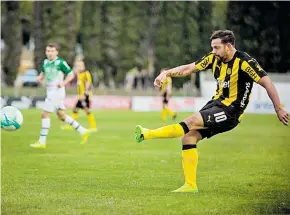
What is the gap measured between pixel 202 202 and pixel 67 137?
12210 mm

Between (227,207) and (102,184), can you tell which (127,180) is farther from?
(227,207)

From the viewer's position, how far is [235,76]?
435 inches

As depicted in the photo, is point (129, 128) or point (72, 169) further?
point (129, 128)

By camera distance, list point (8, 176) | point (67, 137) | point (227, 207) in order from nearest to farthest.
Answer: point (227, 207), point (8, 176), point (67, 137)

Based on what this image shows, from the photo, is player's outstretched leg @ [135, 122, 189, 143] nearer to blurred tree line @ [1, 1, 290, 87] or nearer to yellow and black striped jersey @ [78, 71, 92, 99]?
yellow and black striped jersey @ [78, 71, 92, 99]

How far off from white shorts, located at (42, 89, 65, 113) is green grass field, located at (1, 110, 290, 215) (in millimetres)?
885

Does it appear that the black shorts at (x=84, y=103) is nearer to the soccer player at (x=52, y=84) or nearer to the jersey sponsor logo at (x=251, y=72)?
the soccer player at (x=52, y=84)

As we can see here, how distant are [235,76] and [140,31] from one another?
59090mm

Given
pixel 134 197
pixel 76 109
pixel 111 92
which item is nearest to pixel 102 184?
pixel 134 197

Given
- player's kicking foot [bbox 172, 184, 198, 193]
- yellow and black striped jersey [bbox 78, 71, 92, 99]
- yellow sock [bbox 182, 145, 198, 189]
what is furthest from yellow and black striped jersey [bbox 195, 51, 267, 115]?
yellow and black striped jersey [bbox 78, 71, 92, 99]

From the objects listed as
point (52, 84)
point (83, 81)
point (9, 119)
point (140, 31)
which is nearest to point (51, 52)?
point (52, 84)

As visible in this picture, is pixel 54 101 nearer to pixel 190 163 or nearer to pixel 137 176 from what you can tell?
pixel 137 176

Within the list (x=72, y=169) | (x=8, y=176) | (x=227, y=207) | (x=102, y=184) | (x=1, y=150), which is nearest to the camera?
(x=227, y=207)

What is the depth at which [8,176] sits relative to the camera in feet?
43.0
